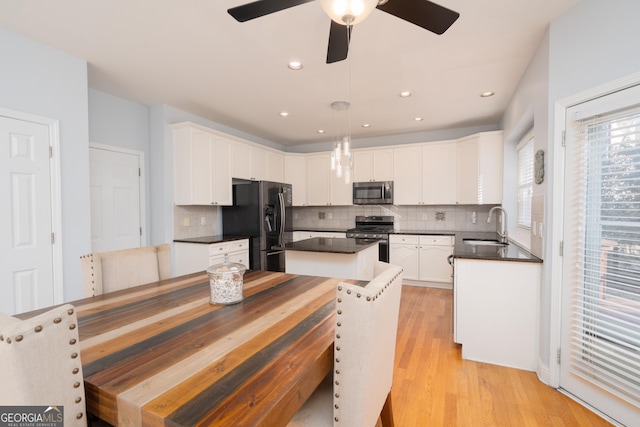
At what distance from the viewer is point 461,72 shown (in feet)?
9.15

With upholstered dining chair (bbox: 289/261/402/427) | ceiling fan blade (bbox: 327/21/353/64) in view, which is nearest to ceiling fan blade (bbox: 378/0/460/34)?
ceiling fan blade (bbox: 327/21/353/64)

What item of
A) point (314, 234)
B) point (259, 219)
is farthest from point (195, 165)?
point (314, 234)

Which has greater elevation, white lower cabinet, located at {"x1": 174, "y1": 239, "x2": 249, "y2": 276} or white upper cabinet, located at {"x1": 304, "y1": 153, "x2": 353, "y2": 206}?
white upper cabinet, located at {"x1": 304, "y1": 153, "x2": 353, "y2": 206}

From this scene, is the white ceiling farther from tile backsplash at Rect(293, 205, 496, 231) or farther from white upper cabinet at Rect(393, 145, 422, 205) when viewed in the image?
tile backsplash at Rect(293, 205, 496, 231)

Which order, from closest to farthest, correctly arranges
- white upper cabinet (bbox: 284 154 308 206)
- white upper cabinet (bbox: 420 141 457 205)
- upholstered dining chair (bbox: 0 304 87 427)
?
1. upholstered dining chair (bbox: 0 304 87 427)
2. white upper cabinet (bbox: 420 141 457 205)
3. white upper cabinet (bbox: 284 154 308 206)

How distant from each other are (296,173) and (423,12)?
4276 mm

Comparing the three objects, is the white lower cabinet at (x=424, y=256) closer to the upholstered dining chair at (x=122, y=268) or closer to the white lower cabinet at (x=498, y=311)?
the white lower cabinet at (x=498, y=311)

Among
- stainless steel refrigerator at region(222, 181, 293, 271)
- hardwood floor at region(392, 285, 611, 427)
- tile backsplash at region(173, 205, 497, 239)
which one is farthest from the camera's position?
stainless steel refrigerator at region(222, 181, 293, 271)

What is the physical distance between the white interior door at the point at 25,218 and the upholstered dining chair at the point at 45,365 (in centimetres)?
212

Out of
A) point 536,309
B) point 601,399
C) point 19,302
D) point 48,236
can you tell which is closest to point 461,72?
point 536,309

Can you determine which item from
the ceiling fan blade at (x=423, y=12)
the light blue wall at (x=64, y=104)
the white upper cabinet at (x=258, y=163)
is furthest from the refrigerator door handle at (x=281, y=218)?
the ceiling fan blade at (x=423, y=12)

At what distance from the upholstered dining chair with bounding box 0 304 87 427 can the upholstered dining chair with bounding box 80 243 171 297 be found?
100 centimetres

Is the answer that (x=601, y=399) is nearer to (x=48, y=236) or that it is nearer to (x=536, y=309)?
(x=536, y=309)

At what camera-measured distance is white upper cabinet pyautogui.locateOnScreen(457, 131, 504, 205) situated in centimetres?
406
